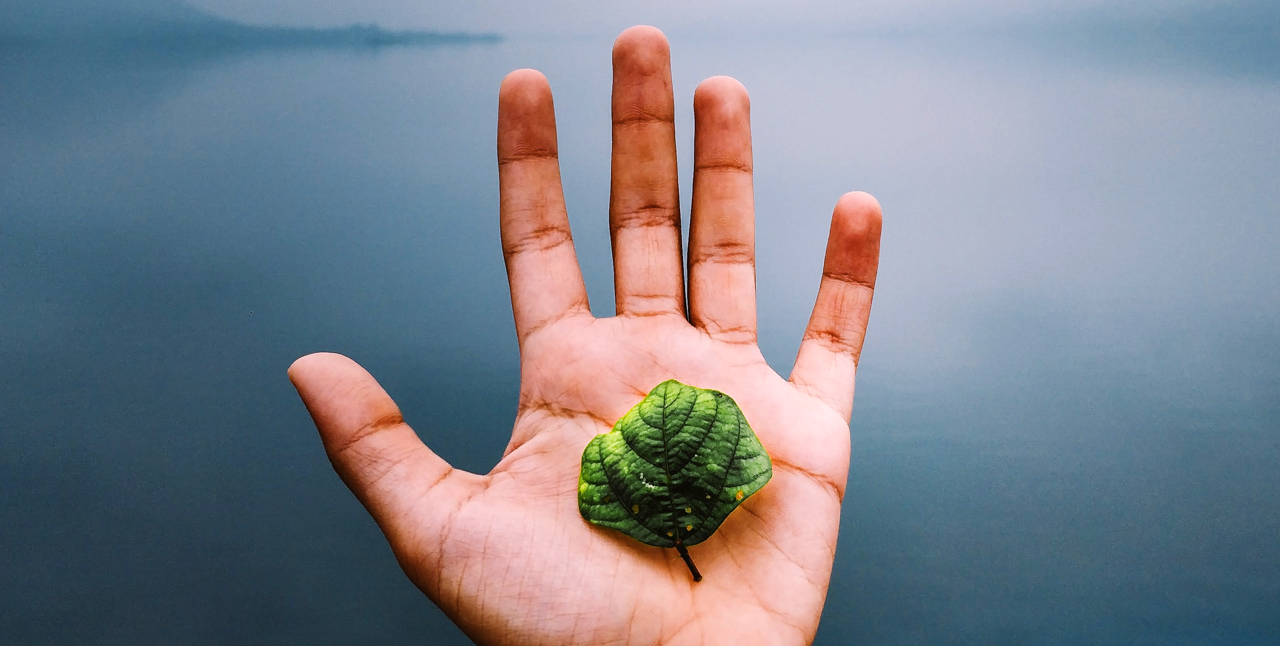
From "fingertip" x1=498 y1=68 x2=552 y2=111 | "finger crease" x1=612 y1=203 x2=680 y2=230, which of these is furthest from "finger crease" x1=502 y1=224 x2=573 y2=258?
"fingertip" x1=498 y1=68 x2=552 y2=111

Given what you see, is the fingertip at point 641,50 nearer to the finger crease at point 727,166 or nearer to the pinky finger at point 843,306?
the finger crease at point 727,166

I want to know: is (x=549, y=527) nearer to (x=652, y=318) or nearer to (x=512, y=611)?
(x=512, y=611)

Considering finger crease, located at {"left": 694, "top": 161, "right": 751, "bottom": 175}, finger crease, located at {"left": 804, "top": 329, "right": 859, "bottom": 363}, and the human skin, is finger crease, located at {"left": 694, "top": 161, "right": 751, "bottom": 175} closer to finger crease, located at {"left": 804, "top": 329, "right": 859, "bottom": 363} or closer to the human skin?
the human skin

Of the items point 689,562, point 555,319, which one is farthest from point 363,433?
point 689,562

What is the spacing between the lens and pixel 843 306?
2068 millimetres

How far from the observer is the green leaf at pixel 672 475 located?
1622 mm

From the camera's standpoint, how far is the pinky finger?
201 cm

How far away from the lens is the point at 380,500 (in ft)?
5.42

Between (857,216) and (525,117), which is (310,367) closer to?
(525,117)

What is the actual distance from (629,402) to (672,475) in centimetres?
29

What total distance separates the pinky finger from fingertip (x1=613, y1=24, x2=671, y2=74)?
0.68 m

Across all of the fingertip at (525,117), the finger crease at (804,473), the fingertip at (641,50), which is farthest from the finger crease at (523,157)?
the finger crease at (804,473)

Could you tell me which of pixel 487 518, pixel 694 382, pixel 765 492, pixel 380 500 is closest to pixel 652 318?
pixel 694 382

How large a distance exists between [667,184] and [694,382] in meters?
0.61
